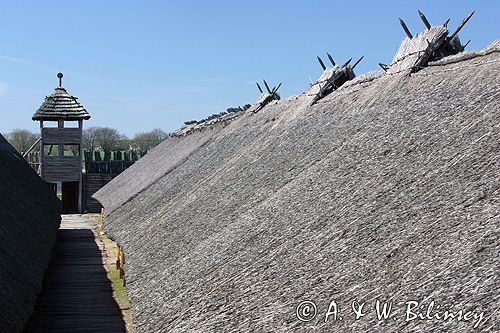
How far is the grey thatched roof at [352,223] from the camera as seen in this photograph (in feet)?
12.1

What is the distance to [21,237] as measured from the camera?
9820mm

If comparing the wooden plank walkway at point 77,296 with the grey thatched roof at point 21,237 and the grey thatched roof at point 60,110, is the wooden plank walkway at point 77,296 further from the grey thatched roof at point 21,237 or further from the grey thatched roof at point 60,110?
the grey thatched roof at point 60,110

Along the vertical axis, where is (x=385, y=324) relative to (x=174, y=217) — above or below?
below

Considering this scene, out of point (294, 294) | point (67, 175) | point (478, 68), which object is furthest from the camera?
point (67, 175)

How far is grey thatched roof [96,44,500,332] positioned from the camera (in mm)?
3678

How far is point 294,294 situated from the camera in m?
4.46

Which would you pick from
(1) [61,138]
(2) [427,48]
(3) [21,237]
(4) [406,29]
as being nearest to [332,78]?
(4) [406,29]

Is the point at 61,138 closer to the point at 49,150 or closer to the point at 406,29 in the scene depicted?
the point at 49,150

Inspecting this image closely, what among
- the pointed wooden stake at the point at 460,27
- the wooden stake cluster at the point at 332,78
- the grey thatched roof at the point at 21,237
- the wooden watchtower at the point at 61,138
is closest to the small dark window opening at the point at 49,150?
the wooden watchtower at the point at 61,138

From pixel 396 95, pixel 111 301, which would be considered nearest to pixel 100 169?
pixel 111 301

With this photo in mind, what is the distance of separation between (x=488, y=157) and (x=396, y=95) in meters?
3.20

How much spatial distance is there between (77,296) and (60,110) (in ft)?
57.4

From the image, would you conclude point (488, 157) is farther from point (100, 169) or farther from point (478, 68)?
point (100, 169)

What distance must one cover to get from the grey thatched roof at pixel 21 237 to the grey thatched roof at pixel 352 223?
126cm
